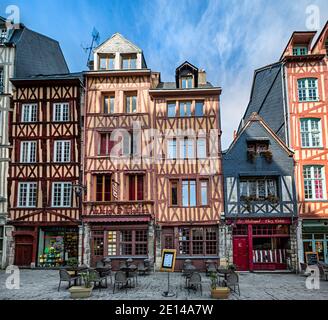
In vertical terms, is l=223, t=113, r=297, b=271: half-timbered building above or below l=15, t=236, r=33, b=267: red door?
above

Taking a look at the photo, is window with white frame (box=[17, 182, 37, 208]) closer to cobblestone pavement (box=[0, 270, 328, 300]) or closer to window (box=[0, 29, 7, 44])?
cobblestone pavement (box=[0, 270, 328, 300])

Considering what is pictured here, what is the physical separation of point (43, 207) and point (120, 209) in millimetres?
3939

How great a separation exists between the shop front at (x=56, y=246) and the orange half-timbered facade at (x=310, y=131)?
35.9 ft

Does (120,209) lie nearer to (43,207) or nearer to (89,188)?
(89,188)

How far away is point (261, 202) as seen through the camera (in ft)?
52.2

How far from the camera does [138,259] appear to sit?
52.0 ft

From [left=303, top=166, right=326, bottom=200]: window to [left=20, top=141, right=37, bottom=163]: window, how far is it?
44.6 feet

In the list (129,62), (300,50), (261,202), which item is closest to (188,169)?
(261,202)

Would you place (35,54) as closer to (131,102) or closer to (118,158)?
(131,102)

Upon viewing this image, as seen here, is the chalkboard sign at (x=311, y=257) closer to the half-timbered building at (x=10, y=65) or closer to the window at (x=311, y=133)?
the window at (x=311, y=133)

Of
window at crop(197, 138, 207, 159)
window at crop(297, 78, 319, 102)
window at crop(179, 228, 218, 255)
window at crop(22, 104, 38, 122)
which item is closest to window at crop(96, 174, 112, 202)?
window at crop(179, 228, 218, 255)

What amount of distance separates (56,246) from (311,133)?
13809mm

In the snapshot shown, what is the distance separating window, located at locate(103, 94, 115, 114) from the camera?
17797 millimetres
